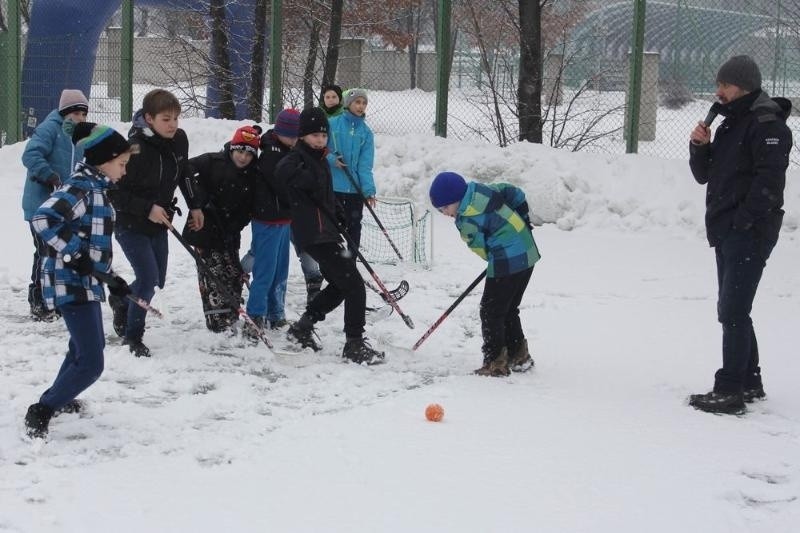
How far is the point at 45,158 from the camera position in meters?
7.41

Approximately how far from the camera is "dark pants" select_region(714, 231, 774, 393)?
18.1ft

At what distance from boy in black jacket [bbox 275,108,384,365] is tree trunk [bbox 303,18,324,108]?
344 inches

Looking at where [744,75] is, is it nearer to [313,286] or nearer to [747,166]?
[747,166]

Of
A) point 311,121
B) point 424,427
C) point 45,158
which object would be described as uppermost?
point 311,121

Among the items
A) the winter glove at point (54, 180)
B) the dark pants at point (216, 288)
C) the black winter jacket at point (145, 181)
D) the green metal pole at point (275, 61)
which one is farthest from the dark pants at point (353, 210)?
the green metal pole at point (275, 61)

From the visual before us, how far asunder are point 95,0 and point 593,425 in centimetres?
1368

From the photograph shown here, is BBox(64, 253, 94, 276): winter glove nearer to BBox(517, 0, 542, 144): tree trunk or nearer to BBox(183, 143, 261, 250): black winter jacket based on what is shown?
BBox(183, 143, 261, 250): black winter jacket

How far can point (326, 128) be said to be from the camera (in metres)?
6.61

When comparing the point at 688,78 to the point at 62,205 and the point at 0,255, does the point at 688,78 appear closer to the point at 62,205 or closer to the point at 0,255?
the point at 0,255

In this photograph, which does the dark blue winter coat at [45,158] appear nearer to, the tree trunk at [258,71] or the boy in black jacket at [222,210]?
the boy in black jacket at [222,210]

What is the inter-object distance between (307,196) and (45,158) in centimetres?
222

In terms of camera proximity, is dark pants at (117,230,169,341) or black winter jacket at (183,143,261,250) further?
black winter jacket at (183,143,261,250)

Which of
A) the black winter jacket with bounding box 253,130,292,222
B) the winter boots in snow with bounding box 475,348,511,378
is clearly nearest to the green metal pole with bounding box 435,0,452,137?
the black winter jacket with bounding box 253,130,292,222

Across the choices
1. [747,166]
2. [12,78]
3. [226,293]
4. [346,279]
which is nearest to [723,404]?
[747,166]
